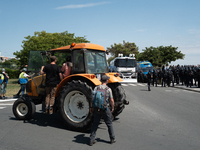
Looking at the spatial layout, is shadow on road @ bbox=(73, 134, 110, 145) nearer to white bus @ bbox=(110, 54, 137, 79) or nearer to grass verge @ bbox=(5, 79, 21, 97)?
grass verge @ bbox=(5, 79, 21, 97)

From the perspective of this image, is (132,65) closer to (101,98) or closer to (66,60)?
(66,60)

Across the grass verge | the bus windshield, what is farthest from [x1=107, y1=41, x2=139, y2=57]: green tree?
the grass verge

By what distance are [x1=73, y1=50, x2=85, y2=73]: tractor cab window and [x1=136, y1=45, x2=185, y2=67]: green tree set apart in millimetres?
46723

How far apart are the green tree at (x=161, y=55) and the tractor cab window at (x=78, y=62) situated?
46.7 metres

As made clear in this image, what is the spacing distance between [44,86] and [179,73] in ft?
63.6

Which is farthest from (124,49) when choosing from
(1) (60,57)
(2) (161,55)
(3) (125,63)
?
(1) (60,57)

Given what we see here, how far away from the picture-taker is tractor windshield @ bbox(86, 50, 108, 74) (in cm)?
673

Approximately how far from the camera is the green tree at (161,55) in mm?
51781

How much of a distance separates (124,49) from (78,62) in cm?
6567

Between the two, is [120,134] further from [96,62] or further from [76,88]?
[96,62]

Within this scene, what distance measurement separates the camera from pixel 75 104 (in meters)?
6.34

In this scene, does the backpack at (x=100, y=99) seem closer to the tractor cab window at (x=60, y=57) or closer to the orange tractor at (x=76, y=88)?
the orange tractor at (x=76, y=88)

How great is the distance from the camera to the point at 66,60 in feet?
22.6

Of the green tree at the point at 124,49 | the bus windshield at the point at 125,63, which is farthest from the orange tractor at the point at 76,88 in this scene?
the green tree at the point at 124,49
